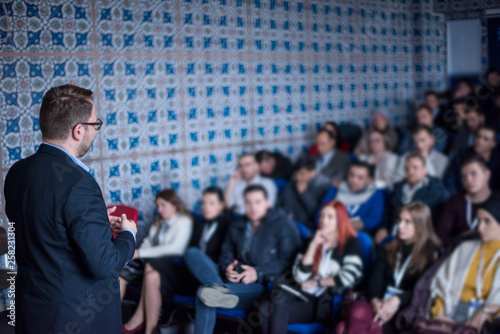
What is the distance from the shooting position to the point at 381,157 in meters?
5.08

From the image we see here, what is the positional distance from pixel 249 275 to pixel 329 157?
1.90m

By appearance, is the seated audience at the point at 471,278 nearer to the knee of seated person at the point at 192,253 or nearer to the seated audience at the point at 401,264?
the seated audience at the point at 401,264

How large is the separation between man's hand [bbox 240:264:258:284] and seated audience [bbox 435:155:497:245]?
1.24 meters

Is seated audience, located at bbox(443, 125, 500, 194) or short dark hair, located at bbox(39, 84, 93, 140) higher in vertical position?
short dark hair, located at bbox(39, 84, 93, 140)

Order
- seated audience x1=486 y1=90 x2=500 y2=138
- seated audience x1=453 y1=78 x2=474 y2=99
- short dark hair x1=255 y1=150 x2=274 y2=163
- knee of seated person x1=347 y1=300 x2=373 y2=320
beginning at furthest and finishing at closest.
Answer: seated audience x1=453 y1=78 x2=474 y2=99 → seated audience x1=486 y1=90 x2=500 y2=138 → short dark hair x1=255 y1=150 x2=274 y2=163 → knee of seated person x1=347 y1=300 x2=373 y2=320

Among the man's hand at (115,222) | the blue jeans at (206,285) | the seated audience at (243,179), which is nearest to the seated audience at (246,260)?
the blue jeans at (206,285)

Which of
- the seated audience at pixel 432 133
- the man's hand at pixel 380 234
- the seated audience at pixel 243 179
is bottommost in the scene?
the man's hand at pixel 380 234

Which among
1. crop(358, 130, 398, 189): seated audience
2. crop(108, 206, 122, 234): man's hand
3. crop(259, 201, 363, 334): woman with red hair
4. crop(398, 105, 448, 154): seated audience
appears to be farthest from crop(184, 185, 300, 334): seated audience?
crop(398, 105, 448, 154): seated audience

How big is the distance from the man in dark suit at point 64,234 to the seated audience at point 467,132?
361cm

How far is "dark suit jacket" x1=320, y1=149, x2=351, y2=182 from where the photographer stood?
493 centimetres

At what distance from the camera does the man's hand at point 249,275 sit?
135 inches

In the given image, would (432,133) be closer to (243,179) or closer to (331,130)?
(331,130)

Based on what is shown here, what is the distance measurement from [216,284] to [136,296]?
0.54m

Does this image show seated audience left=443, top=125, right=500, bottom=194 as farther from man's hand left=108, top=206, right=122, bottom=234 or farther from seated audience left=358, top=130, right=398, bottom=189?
man's hand left=108, top=206, right=122, bottom=234
